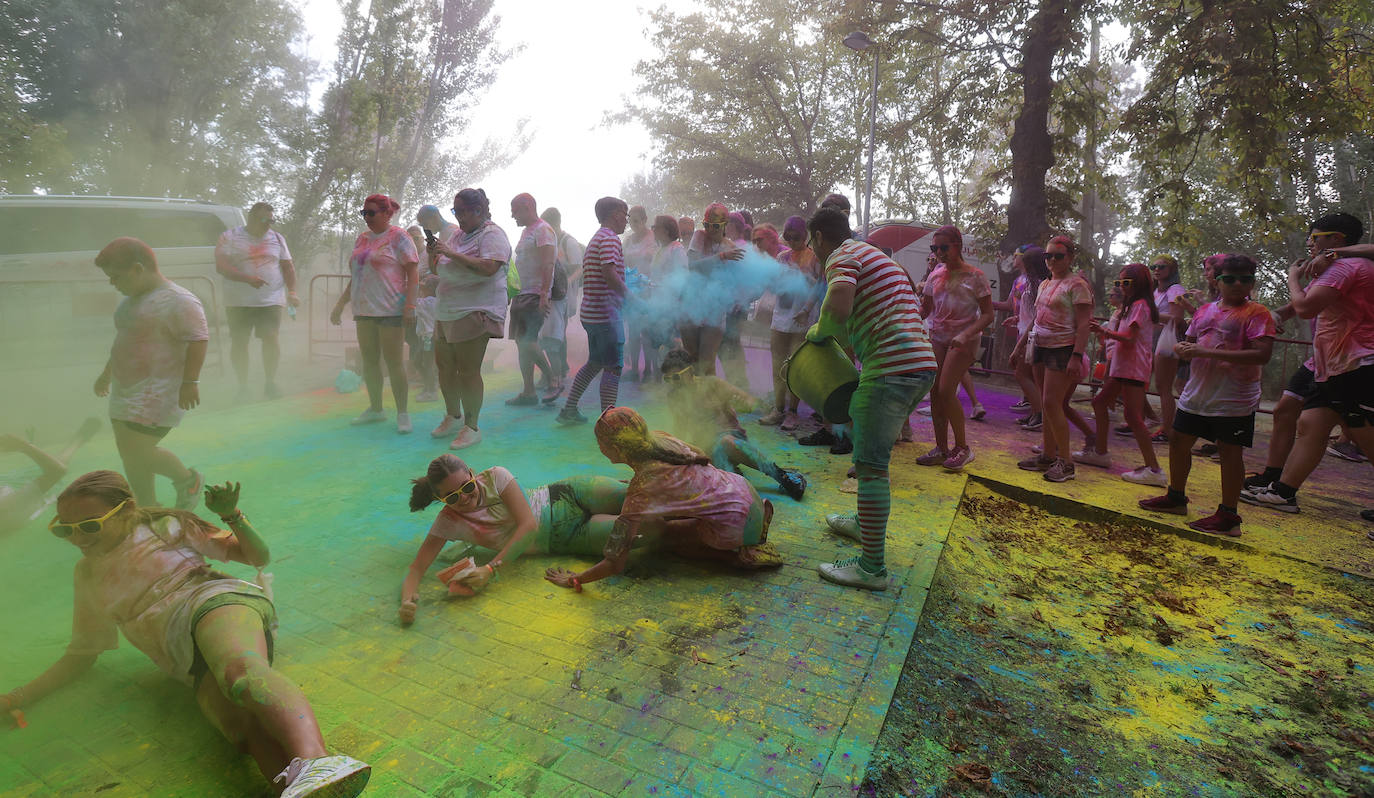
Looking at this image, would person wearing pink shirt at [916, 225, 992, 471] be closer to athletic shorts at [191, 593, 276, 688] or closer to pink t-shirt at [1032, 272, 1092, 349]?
pink t-shirt at [1032, 272, 1092, 349]

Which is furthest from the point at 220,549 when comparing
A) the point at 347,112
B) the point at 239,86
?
the point at 239,86

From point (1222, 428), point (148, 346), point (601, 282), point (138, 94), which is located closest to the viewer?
point (148, 346)

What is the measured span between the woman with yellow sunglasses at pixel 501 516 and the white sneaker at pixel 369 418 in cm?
352

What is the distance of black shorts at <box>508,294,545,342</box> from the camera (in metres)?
6.72

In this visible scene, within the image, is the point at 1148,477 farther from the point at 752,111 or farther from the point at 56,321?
the point at 752,111

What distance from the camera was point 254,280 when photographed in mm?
6961

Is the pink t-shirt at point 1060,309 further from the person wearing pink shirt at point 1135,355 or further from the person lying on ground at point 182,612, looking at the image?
the person lying on ground at point 182,612

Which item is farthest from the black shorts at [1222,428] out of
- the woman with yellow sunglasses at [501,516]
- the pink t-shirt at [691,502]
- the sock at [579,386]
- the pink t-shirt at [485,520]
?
the sock at [579,386]

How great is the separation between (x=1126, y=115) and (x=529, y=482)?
12066 millimetres

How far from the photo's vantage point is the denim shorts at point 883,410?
10.6 ft

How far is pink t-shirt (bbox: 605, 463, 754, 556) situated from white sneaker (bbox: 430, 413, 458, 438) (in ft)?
10.7

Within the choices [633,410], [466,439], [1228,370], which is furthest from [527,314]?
[1228,370]

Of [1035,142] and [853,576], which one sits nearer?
[853,576]

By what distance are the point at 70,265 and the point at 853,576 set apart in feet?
29.1
